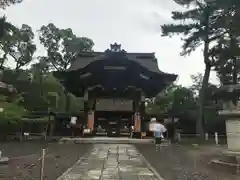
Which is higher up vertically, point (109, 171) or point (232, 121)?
point (232, 121)

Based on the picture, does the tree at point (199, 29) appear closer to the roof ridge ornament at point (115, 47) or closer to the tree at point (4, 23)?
the roof ridge ornament at point (115, 47)

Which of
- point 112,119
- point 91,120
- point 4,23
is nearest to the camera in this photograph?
point 4,23

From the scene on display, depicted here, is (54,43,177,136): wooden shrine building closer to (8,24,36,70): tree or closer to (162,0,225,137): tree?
(162,0,225,137): tree

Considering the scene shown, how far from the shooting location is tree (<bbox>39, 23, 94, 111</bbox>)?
166 feet

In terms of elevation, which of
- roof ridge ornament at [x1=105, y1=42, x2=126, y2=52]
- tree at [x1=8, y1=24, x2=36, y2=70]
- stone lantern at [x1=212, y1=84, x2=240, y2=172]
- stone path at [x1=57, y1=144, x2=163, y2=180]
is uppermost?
tree at [x1=8, y1=24, x2=36, y2=70]

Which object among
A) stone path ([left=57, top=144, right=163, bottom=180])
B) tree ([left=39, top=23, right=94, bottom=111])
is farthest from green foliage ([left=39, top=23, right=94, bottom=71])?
stone path ([left=57, top=144, right=163, bottom=180])

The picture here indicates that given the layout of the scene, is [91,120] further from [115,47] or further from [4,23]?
[4,23]

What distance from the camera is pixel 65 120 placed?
28297 mm

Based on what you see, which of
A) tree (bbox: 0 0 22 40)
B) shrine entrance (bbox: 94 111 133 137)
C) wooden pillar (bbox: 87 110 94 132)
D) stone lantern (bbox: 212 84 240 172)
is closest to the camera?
stone lantern (bbox: 212 84 240 172)

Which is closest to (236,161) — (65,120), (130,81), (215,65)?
(130,81)

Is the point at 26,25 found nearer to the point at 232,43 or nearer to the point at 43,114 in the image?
the point at 43,114

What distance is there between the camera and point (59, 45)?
52.5m

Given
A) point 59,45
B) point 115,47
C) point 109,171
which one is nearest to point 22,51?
point 59,45

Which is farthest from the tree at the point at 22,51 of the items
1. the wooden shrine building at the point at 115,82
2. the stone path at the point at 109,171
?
the stone path at the point at 109,171
